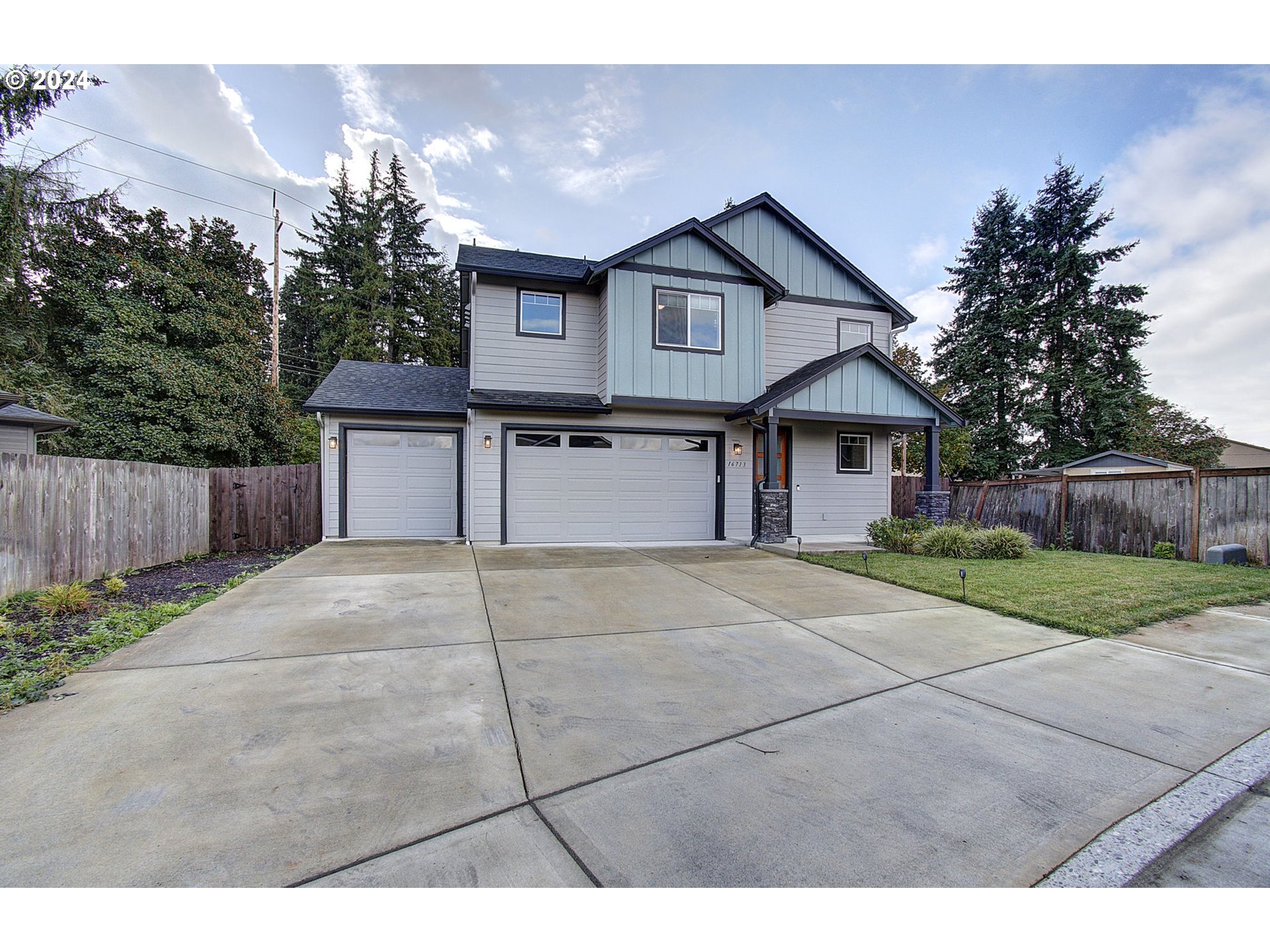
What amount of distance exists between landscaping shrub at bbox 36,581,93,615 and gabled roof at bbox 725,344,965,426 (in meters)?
9.42

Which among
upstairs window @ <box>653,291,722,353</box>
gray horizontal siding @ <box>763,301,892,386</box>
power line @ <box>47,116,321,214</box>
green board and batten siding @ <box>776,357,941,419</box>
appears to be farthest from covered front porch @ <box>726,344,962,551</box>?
power line @ <box>47,116,321,214</box>

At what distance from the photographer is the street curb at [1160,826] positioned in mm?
1854

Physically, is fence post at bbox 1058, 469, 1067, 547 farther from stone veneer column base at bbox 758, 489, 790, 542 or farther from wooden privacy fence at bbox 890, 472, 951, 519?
stone veneer column base at bbox 758, 489, 790, 542

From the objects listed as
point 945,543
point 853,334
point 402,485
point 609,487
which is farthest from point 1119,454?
point 402,485

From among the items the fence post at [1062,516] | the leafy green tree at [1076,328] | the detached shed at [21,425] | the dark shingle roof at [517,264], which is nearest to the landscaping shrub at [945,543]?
the fence post at [1062,516]

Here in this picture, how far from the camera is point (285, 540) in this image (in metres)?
11.3

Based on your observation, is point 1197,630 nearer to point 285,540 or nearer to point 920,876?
point 920,876

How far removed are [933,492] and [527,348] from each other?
28.2 ft

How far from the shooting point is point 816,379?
388 inches

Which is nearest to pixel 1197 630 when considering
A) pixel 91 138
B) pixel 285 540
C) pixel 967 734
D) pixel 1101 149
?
pixel 967 734

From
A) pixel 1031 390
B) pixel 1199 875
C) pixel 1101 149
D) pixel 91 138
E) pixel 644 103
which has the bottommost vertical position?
pixel 1199 875

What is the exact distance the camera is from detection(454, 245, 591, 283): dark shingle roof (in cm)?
967

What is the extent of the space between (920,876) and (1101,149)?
35.9ft

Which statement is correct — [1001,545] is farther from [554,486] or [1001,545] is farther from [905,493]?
[554,486]
